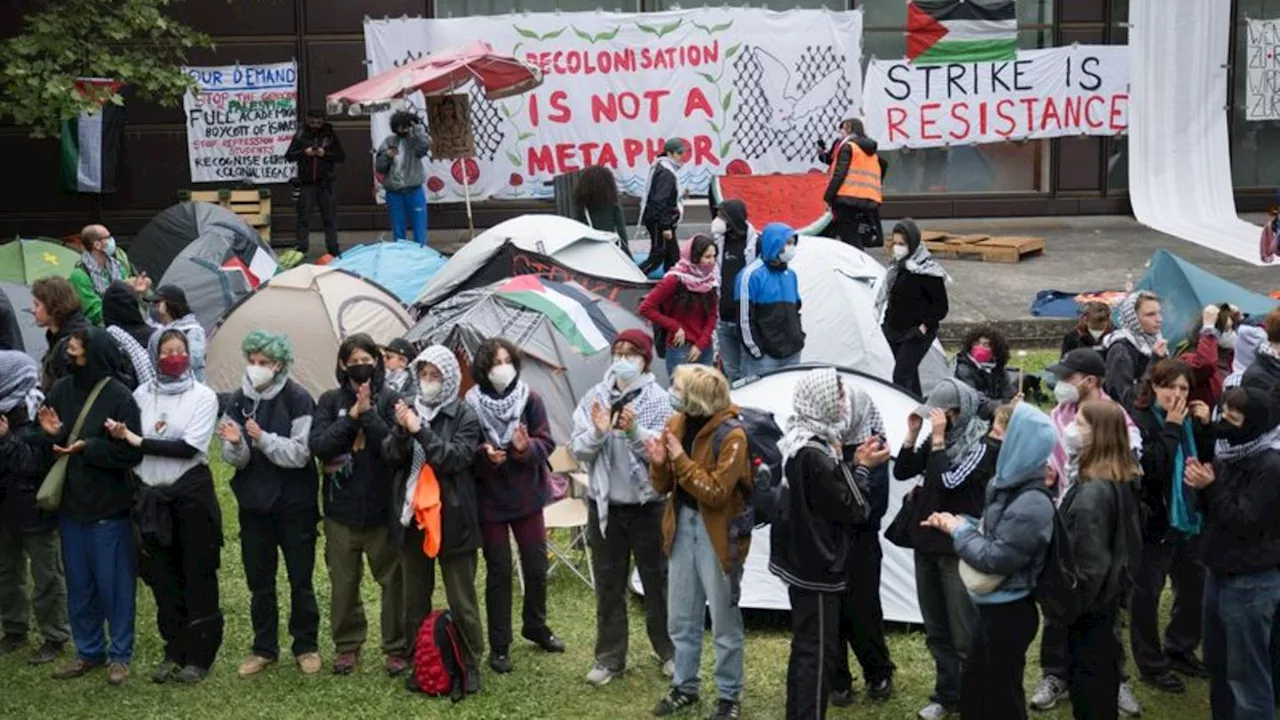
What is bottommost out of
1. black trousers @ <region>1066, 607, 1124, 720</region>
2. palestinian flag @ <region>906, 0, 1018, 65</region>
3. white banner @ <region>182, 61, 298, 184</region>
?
black trousers @ <region>1066, 607, 1124, 720</region>

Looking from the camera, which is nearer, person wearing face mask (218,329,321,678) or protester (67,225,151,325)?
person wearing face mask (218,329,321,678)

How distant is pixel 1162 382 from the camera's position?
7.85 metres

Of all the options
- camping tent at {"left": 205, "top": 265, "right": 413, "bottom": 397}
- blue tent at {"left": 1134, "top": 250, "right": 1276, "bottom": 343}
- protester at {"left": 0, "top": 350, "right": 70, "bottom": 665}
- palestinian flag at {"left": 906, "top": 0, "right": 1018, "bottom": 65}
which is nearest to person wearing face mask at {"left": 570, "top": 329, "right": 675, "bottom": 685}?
protester at {"left": 0, "top": 350, "right": 70, "bottom": 665}

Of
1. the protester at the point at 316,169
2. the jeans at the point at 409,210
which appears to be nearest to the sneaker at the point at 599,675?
the jeans at the point at 409,210

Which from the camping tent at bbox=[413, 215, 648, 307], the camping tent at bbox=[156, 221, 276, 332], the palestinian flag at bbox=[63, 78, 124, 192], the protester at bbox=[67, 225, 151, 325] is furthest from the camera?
the palestinian flag at bbox=[63, 78, 124, 192]

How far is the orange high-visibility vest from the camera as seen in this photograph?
15.6 meters

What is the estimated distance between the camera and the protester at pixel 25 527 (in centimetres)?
845

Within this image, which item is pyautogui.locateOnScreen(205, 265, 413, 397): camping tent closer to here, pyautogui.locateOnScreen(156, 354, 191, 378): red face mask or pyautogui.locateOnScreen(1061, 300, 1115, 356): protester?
pyautogui.locateOnScreen(156, 354, 191, 378): red face mask

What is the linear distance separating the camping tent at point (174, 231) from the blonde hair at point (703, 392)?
362 inches

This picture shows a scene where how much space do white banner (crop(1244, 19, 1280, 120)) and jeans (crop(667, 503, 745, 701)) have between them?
1527 cm

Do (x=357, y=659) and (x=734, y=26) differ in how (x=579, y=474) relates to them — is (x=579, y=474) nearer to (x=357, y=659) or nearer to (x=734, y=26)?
(x=357, y=659)

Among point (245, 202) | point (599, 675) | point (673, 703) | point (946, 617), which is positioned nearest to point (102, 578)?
point (599, 675)

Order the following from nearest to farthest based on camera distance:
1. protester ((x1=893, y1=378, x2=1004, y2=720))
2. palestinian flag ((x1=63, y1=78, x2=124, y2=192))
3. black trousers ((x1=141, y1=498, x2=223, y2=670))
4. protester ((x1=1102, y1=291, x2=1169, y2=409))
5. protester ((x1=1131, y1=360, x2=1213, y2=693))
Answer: protester ((x1=893, y1=378, x2=1004, y2=720)), protester ((x1=1131, y1=360, x2=1213, y2=693)), black trousers ((x1=141, y1=498, x2=223, y2=670)), protester ((x1=1102, y1=291, x2=1169, y2=409)), palestinian flag ((x1=63, y1=78, x2=124, y2=192))

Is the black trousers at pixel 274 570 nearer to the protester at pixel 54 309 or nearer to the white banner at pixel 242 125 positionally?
the protester at pixel 54 309
